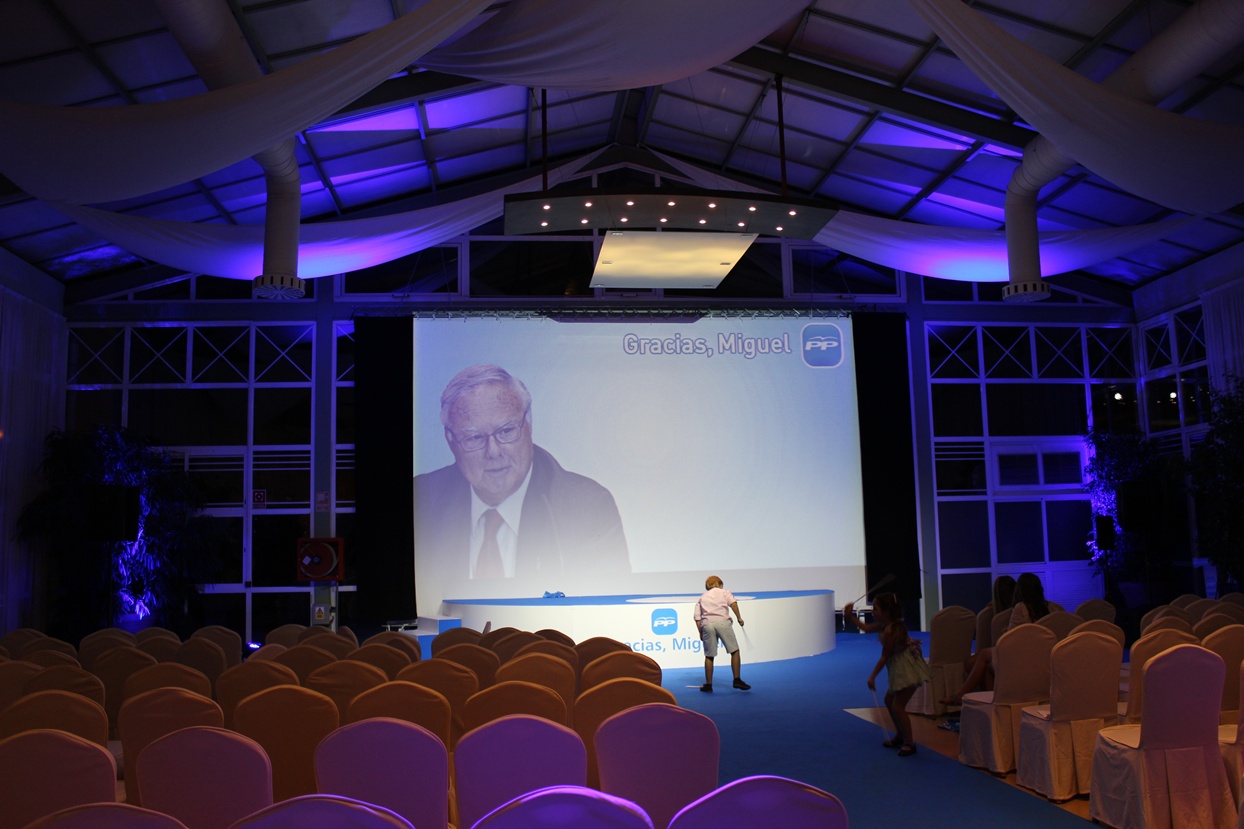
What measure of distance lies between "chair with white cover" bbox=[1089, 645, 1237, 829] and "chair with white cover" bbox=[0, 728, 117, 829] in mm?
4126

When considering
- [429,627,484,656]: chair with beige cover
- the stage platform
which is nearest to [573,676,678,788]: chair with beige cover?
[429,627,484,656]: chair with beige cover

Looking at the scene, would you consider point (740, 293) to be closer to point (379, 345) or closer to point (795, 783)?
point (379, 345)

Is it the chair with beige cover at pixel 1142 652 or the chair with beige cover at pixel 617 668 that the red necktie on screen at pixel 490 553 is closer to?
the chair with beige cover at pixel 617 668

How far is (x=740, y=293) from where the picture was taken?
14.3 meters

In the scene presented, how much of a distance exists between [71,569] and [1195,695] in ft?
38.6

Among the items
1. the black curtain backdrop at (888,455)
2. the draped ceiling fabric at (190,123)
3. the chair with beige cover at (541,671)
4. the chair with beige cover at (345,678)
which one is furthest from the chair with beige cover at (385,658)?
the black curtain backdrop at (888,455)

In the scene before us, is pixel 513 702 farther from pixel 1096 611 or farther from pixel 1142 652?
pixel 1096 611

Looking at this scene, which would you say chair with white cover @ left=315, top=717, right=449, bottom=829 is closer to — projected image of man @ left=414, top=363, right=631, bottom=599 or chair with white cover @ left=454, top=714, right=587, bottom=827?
chair with white cover @ left=454, top=714, right=587, bottom=827

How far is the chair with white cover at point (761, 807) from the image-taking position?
2252 mm

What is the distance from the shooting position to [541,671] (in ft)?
15.2

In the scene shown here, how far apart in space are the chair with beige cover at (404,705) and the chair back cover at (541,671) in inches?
26.4

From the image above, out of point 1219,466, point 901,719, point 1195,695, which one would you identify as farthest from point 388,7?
point 1219,466

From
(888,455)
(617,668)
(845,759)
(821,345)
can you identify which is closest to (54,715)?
(617,668)

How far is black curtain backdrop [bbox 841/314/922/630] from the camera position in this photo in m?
13.8
